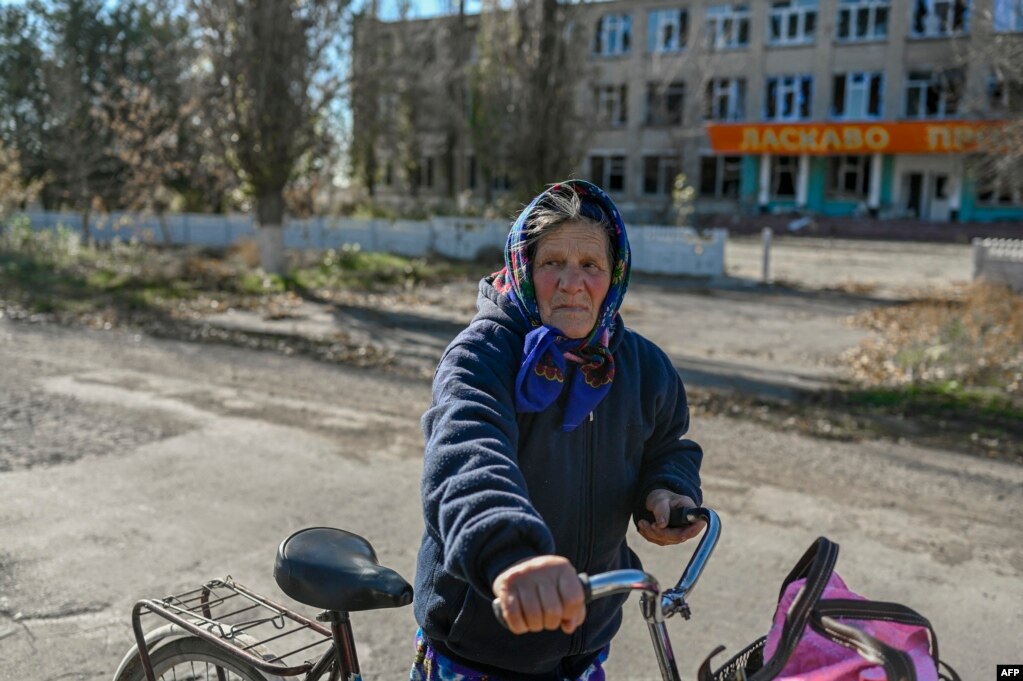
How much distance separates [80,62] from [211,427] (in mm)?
24047

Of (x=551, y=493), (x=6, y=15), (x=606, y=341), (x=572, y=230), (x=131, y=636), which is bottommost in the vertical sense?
(x=131, y=636)

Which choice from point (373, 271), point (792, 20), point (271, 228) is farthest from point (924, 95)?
point (271, 228)

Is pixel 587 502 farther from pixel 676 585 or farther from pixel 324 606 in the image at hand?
pixel 324 606

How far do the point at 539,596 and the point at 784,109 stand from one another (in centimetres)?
4460

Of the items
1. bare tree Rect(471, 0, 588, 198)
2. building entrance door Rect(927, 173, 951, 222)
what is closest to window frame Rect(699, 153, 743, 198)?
building entrance door Rect(927, 173, 951, 222)

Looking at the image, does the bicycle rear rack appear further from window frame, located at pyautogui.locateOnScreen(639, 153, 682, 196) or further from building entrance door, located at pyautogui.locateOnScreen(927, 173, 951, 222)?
window frame, located at pyautogui.locateOnScreen(639, 153, 682, 196)

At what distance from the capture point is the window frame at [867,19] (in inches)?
1569

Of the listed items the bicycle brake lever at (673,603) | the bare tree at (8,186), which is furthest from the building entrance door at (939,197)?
the bicycle brake lever at (673,603)

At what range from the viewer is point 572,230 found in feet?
7.03

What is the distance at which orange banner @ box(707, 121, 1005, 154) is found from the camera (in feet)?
126

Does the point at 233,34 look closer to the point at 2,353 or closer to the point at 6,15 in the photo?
the point at 2,353

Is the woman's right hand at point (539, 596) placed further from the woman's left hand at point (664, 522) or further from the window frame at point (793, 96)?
the window frame at point (793, 96)

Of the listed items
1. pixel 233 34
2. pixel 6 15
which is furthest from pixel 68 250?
pixel 6 15

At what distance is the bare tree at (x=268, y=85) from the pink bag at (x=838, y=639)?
1710 cm
